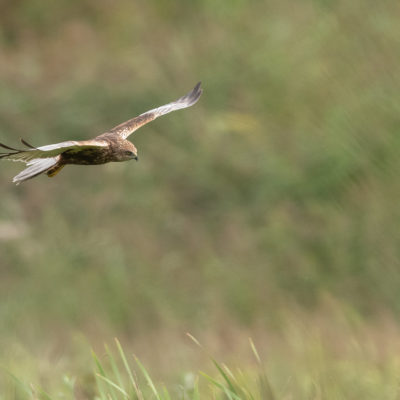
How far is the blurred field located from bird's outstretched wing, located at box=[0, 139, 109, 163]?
350 cm

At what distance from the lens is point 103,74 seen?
10250 mm

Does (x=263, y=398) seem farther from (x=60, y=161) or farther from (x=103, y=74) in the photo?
(x=103, y=74)

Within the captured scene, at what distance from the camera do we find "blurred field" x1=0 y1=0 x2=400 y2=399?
7641mm

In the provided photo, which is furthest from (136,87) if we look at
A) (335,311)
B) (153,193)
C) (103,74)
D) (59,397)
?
(59,397)

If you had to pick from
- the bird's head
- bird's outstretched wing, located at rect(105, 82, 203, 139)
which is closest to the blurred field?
bird's outstretched wing, located at rect(105, 82, 203, 139)

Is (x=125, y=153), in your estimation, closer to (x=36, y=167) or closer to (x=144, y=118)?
(x=36, y=167)

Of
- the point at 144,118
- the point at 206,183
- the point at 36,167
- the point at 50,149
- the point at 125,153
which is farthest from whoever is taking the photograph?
the point at 206,183

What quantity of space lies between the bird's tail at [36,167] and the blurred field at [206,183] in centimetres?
349

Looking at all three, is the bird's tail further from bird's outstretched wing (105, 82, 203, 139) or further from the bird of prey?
bird's outstretched wing (105, 82, 203, 139)

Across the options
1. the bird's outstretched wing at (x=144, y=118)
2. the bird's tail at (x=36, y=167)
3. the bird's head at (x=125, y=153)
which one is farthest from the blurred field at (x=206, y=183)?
the bird's tail at (x=36, y=167)

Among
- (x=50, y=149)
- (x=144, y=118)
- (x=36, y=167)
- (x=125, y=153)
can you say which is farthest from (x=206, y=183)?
(x=50, y=149)

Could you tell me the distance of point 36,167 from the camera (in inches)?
101

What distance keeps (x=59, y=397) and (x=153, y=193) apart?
564cm

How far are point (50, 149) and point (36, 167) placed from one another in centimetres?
13
